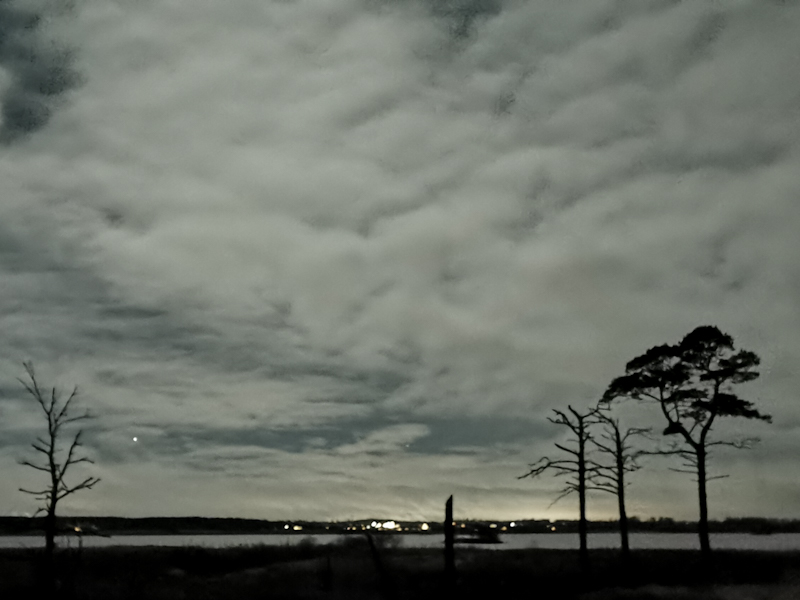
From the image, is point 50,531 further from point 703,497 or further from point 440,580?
point 703,497

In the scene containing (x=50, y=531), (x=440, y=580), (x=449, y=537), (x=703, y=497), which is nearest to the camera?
(x=449, y=537)

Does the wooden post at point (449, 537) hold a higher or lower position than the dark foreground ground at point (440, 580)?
higher

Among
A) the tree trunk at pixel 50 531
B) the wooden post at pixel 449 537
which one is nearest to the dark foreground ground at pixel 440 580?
the tree trunk at pixel 50 531

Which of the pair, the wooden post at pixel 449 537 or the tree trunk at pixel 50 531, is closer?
the wooden post at pixel 449 537

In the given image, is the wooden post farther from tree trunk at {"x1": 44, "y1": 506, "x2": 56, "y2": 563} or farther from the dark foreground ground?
tree trunk at {"x1": 44, "y1": 506, "x2": 56, "y2": 563}

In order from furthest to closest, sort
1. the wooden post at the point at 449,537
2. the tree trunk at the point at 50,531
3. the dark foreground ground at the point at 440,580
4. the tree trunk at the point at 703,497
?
the tree trunk at the point at 703,497
the dark foreground ground at the point at 440,580
the tree trunk at the point at 50,531
the wooden post at the point at 449,537

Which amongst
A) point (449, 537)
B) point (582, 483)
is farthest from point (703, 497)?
point (449, 537)

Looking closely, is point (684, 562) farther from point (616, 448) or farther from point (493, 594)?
point (493, 594)

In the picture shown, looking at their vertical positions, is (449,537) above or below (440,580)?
above

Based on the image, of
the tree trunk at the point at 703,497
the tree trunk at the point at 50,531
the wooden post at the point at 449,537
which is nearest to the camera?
the wooden post at the point at 449,537

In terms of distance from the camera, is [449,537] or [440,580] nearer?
[449,537]

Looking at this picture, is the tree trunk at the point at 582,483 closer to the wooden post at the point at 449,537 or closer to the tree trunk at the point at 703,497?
the tree trunk at the point at 703,497

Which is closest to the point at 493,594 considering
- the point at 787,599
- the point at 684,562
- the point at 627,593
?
the point at 627,593

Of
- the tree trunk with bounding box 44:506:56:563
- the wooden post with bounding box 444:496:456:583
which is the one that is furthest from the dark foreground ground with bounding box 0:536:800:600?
the wooden post with bounding box 444:496:456:583
